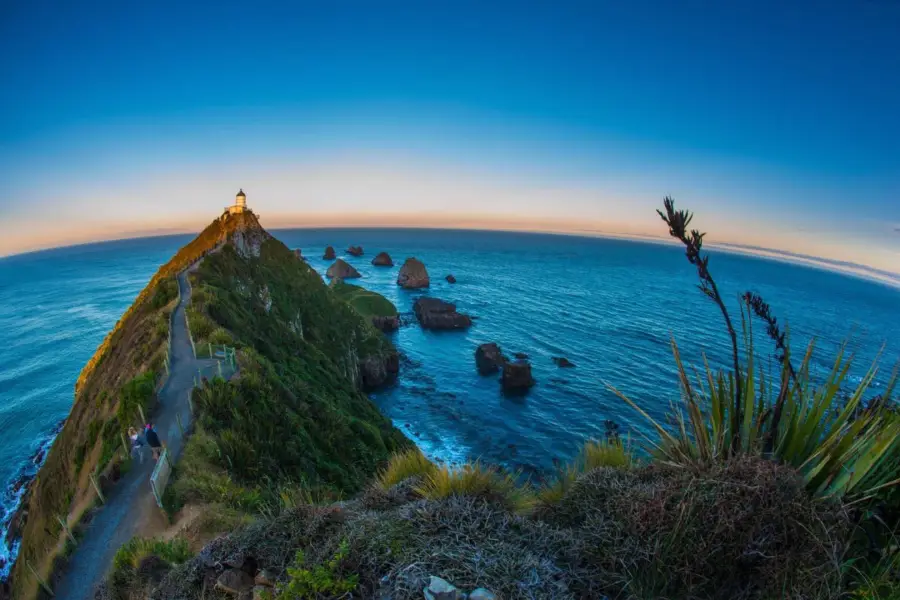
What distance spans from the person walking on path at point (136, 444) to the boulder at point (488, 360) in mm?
33731

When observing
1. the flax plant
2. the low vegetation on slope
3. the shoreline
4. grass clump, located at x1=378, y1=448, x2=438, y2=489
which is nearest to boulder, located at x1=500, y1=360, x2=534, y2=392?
the shoreline

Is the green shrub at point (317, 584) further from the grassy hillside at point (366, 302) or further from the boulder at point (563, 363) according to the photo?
the grassy hillside at point (366, 302)

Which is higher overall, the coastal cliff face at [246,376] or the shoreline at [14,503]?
the coastal cliff face at [246,376]

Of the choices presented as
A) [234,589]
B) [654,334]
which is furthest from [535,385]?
[234,589]

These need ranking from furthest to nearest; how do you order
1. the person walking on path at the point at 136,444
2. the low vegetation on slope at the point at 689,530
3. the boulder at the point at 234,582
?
the person walking on path at the point at 136,444 < the boulder at the point at 234,582 < the low vegetation on slope at the point at 689,530

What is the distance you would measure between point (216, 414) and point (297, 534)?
925cm

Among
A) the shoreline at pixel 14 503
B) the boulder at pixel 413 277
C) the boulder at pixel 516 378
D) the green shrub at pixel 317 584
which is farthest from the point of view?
the boulder at pixel 413 277

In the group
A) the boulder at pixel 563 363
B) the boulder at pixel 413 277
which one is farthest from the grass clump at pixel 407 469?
the boulder at pixel 413 277

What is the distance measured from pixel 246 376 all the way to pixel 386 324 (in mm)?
43287

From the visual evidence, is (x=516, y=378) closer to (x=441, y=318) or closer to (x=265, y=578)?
(x=441, y=318)

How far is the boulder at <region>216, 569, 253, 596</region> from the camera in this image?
383 centimetres

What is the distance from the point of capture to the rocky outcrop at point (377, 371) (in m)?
38.6

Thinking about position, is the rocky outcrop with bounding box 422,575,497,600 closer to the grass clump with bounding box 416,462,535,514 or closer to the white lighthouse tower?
the grass clump with bounding box 416,462,535,514

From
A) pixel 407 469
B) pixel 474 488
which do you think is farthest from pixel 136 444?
pixel 474 488
